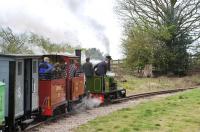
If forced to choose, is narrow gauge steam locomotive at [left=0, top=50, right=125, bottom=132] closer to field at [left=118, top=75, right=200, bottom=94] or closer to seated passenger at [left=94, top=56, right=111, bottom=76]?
seated passenger at [left=94, top=56, right=111, bottom=76]

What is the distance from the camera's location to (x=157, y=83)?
109 feet

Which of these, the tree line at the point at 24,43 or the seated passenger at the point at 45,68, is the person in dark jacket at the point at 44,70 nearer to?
the seated passenger at the point at 45,68

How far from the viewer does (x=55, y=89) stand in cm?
1559

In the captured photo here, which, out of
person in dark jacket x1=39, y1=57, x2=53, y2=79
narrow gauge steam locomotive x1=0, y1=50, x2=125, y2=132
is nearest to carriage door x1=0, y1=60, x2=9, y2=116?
narrow gauge steam locomotive x1=0, y1=50, x2=125, y2=132

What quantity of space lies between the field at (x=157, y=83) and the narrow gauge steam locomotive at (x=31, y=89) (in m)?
11.0

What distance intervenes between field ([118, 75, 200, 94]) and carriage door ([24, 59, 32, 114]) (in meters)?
15.1

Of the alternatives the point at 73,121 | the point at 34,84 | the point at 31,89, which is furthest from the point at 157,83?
the point at 31,89

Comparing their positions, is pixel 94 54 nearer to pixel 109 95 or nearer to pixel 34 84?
pixel 109 95

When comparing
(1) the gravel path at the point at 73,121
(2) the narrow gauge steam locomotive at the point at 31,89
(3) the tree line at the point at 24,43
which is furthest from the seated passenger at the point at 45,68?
(3) the tree line at the point at 24,43

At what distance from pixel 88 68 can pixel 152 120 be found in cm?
714

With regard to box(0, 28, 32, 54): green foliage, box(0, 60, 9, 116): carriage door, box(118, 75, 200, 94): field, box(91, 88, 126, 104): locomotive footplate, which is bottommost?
box(91, 88, 126, 104): locomotive footplate

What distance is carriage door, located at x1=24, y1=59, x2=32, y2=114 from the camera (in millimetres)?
13183

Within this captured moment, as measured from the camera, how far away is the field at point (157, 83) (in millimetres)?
30356

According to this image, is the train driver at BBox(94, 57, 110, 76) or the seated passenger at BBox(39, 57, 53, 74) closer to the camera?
the seated passenger at BBox(39, 57, 53, 74)
